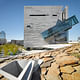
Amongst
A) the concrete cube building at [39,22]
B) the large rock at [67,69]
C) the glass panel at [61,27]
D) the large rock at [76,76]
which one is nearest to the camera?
the large rock at [76,76]

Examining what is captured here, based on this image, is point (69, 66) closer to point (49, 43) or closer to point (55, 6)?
point (49, 43)

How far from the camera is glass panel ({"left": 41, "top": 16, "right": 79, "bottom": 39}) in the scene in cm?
1212

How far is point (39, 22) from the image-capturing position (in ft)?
47.1

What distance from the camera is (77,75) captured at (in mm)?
1758

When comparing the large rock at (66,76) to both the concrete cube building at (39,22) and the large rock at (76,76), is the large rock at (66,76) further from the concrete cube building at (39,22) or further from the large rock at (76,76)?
the concrete cube building at (39,22)

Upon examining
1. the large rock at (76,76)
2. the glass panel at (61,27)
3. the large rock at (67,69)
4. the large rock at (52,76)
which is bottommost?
the large rock at (52,76)

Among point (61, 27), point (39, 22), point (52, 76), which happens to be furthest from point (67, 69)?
point (39, 22)

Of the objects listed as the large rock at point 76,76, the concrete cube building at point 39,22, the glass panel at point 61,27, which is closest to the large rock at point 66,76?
the large rock at point 76,76

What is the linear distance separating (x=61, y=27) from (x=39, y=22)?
15.9 feet

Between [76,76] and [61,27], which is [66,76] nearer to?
[76,76]

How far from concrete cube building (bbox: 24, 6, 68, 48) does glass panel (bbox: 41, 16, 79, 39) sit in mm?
922

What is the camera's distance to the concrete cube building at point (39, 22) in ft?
46.2

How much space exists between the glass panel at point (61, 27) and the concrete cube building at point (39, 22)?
3.02 feet

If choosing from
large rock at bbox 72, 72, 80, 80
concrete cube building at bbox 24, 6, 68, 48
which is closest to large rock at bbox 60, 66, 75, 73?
large rock at bbox 72, 72, 80, 80
